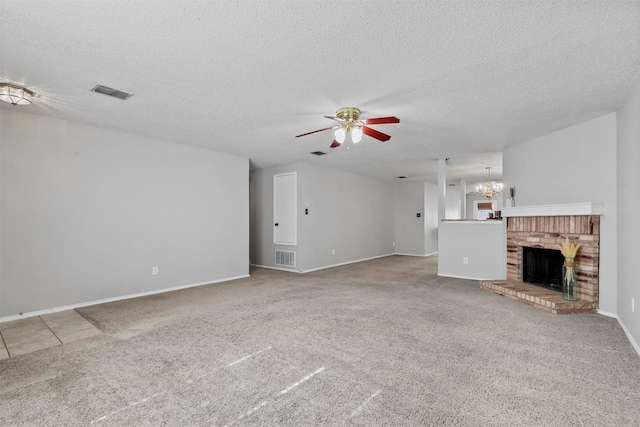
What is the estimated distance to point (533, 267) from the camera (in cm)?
498

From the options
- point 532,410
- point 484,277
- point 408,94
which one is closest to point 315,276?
point 484,277

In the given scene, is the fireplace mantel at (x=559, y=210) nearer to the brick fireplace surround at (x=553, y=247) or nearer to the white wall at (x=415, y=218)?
the brick fireplace surround at (x=553, y=247)

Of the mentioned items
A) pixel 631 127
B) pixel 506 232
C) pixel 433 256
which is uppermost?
pixel 631 127

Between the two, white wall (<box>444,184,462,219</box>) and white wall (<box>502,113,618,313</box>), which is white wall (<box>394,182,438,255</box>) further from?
white wall (<box>502,113,618,313</box>)

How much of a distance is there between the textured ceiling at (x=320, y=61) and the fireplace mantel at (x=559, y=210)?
1091 mm

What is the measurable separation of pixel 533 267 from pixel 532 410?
3.84 metres

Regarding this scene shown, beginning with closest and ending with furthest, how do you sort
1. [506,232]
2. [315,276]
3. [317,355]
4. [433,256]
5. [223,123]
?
[317,355]
[223,123]
[506,232]
[315,276]
[433,256]

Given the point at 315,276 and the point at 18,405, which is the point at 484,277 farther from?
the point at 18,405

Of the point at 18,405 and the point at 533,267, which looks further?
the point at 533,267

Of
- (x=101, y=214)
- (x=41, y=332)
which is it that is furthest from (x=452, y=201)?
(x=41, y=332)

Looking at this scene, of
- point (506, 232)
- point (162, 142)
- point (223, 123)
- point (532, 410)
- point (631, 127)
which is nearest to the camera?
point (532, 410)

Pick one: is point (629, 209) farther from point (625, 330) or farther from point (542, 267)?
point (542, 267)

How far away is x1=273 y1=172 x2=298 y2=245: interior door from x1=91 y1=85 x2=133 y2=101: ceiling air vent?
3.89 metres

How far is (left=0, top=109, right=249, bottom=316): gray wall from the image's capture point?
3.67 metres
